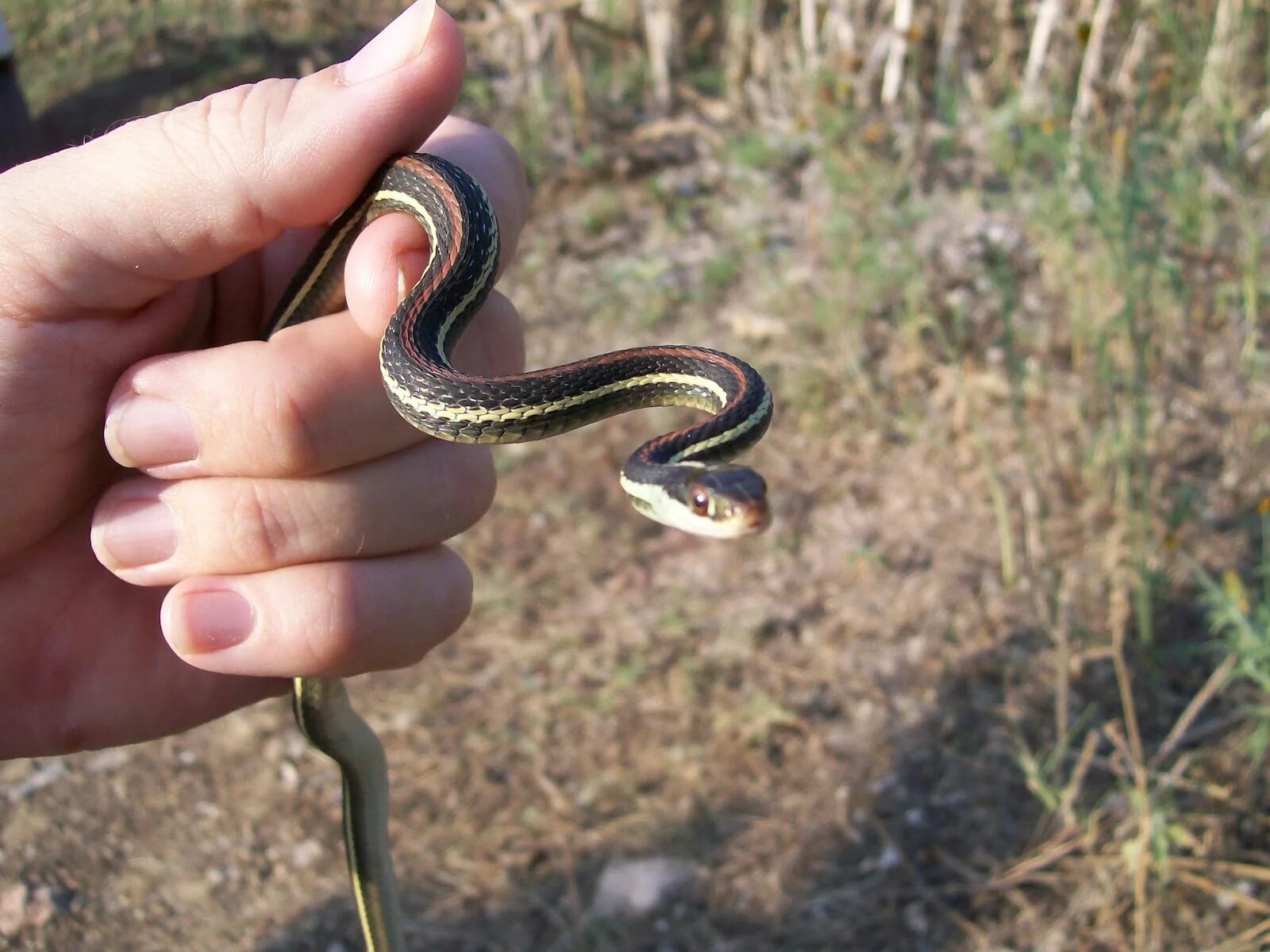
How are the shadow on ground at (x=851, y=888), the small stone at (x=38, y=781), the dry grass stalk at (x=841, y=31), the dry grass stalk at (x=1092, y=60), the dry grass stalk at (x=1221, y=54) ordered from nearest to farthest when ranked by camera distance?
1. the shadow on ground at (x=851, y=888)
2. the small stone at (x=38, y=781)
3. the dry grass stalk at (x=1221, y=54)
4. the dry grass stalk at (x=1092, y=60)
5. the dry grass stalk at (x=841, y=31)

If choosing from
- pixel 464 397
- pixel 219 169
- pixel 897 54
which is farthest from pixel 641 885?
pixel 897 54

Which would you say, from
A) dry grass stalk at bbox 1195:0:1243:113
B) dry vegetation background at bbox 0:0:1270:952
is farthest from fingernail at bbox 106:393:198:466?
dry grass stalk at bbox 1195:0:1243:113

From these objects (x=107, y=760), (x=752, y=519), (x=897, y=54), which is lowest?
(x=107, y=760)

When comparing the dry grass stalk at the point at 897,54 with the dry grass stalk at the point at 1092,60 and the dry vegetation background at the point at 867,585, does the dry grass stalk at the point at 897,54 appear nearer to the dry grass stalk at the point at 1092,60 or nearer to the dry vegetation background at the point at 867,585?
the dry vegetation background at the point at 867,585

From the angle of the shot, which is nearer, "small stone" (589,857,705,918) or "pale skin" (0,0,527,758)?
"pale skin" (0,0,527,758)

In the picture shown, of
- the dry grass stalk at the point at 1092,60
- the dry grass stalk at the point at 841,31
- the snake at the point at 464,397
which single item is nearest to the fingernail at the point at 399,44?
the snake at the point at 464,397

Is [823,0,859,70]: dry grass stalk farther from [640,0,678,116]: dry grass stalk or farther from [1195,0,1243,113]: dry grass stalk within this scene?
[1195,0,1243,113]: dry grass stalk

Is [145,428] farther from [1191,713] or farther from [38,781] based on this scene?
[1191,713]
